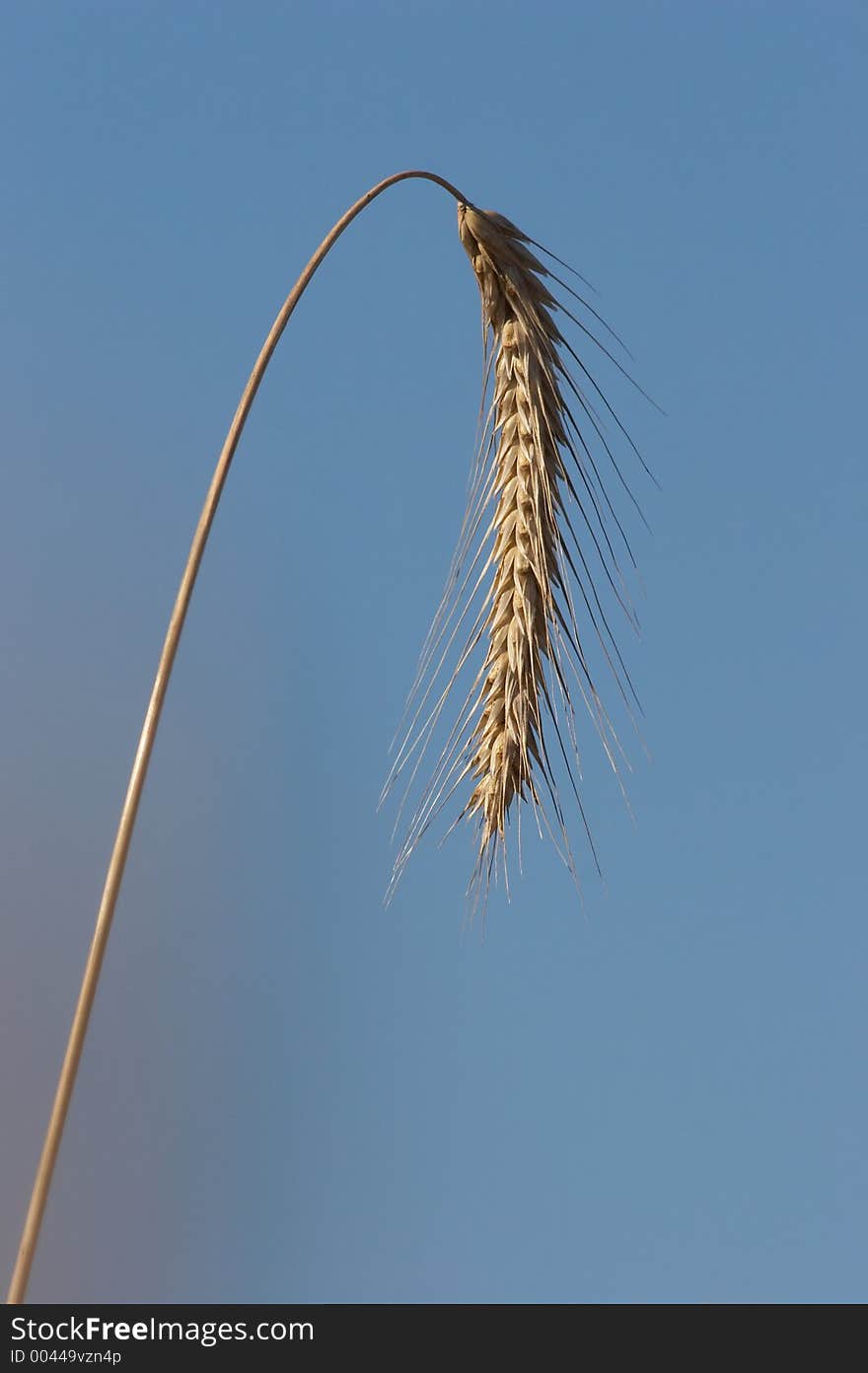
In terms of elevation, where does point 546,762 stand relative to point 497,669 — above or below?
below

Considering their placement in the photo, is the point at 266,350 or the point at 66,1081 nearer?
the point at 66,1081

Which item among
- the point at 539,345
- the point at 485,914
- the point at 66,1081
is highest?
the point at 539,345
